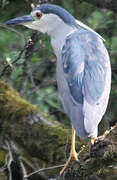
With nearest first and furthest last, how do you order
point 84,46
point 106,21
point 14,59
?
point 84,46
point 14,59
point 106,21

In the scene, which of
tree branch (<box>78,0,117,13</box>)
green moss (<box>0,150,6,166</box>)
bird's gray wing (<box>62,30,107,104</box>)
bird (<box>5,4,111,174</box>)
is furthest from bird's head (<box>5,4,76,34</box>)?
green moss (<box>0,150,6,166</box>)

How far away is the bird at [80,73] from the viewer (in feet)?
10.8

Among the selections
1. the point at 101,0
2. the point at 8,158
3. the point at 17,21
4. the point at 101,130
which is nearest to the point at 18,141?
the point at 8,158

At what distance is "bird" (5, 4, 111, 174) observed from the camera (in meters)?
3.31

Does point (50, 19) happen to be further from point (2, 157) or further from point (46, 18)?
point (2, 157)

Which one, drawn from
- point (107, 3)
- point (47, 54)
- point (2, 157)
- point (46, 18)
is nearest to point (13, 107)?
point (2, 157)

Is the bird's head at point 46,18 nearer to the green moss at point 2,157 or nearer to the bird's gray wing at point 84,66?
the bird's gray wing at point 84,66

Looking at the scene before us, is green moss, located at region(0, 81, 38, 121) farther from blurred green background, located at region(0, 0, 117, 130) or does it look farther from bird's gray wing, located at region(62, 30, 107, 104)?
bird's gray wing, located at region(62, 30, 107, 104)

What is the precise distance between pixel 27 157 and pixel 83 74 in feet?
5.85

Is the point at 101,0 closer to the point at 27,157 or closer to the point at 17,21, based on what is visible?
the point at 17,21

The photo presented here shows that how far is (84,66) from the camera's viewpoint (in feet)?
11.8

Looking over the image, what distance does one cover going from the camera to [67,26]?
4.19 meters

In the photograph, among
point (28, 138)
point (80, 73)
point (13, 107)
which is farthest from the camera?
point (13, 107)

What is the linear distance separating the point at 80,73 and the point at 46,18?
94 centimetres
